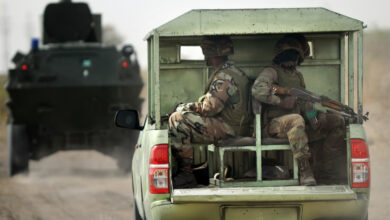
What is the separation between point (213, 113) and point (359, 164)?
1.12 metres

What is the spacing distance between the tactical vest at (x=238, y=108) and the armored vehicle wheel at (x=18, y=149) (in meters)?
8.69

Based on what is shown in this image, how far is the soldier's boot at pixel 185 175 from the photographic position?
21.1 feet

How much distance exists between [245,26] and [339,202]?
4.50 ft

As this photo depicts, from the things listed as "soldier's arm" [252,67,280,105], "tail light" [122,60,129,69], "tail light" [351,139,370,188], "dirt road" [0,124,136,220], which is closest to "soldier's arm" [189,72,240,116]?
"soldier's arm" [252,67,280,105]

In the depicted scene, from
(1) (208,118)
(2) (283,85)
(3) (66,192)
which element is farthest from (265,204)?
(3) (66,192)

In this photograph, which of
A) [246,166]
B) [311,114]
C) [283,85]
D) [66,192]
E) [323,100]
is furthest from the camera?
[66,192]

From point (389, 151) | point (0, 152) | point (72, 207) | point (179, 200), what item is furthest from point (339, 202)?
point (0, 152)

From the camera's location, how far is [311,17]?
638 centimetres

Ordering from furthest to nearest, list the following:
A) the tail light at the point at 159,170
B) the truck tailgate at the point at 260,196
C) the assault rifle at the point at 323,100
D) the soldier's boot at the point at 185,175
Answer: the assault rifle at the point at 323,100
the soldier's boot at the point at 185,175
the tail light at the point at 159,170
the truck tailgate at the point at 260,196

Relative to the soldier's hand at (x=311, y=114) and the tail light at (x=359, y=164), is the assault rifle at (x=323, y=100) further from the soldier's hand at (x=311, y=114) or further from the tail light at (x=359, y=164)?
the tail light at (x=359, y=164)

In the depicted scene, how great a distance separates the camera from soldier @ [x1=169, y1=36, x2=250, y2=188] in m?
6.46

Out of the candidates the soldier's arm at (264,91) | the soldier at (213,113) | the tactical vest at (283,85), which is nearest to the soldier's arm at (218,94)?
the soldier at (213,113)

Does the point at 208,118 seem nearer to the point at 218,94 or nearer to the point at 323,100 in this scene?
the point at 218,94

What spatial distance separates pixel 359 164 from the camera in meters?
6.09
